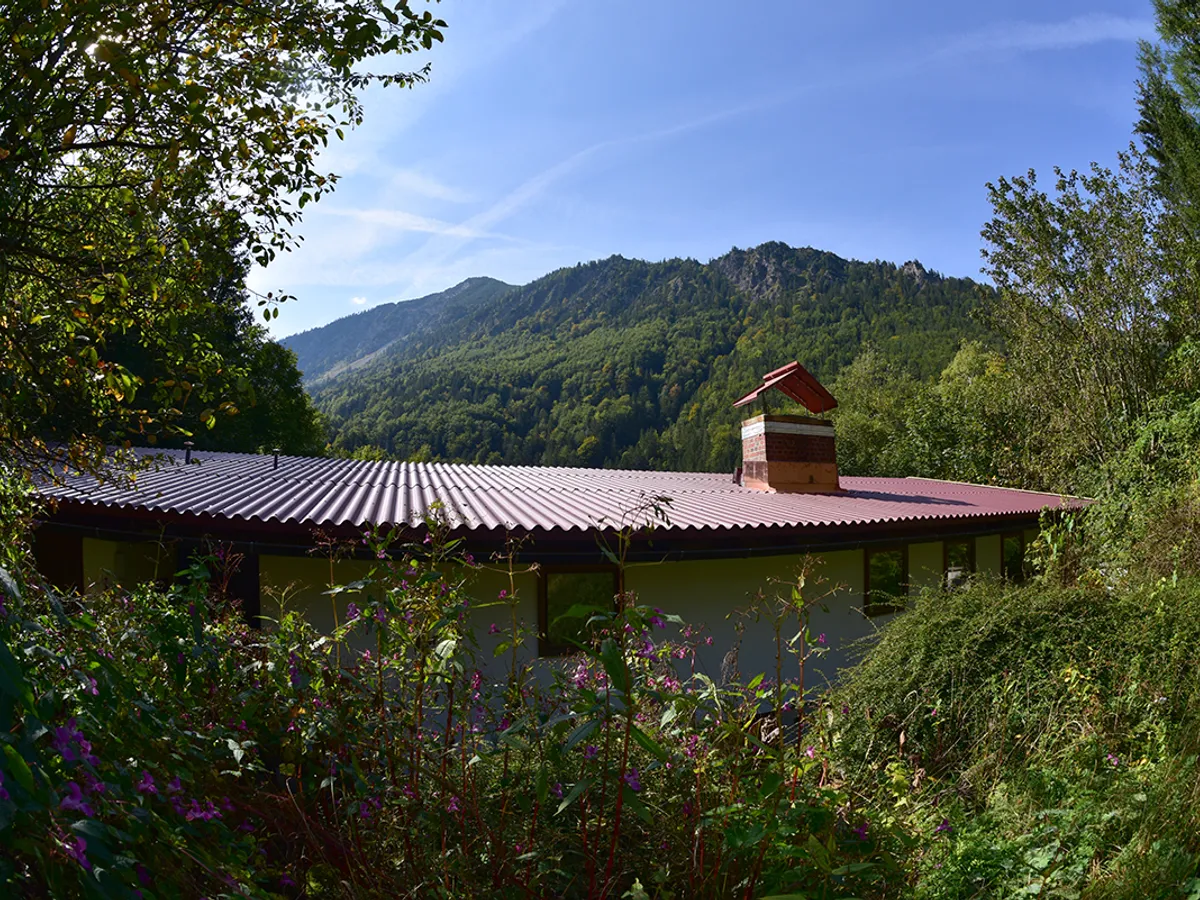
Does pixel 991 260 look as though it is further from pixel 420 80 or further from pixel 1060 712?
pixel 420 80

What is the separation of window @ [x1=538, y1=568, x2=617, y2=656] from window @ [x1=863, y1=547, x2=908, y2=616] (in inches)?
168

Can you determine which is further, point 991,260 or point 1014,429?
point 1014,429

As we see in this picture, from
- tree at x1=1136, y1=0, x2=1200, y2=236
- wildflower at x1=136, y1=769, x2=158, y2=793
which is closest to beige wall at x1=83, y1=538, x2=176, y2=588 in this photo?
wildflower at x1=136, y1=769, x2=158, y2=793

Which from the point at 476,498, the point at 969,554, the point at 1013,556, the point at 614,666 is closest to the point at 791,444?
the point at 969,554

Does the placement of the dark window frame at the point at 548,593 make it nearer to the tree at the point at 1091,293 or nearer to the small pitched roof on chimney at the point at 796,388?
the small pitched roof on chimney at the point at 796,388

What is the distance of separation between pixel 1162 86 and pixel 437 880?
20.4 meters

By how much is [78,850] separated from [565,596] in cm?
675

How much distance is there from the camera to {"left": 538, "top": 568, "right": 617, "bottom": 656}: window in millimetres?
7332

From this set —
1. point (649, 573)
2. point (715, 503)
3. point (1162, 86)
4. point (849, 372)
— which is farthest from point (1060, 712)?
point (849, 372)

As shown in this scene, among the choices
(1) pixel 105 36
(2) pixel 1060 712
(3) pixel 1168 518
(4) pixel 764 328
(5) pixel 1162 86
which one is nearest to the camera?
(1) pixel 105 36

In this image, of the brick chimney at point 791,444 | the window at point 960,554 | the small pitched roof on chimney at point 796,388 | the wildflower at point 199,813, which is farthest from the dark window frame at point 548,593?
the window at point 960,554

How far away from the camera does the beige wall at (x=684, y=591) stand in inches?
275

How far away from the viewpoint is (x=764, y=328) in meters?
78.5

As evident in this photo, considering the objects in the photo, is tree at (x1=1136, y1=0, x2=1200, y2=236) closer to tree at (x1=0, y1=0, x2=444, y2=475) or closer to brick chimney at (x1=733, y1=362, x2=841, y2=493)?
brick chimney at (x1=733, y1=362, x2=841, y2=493)
